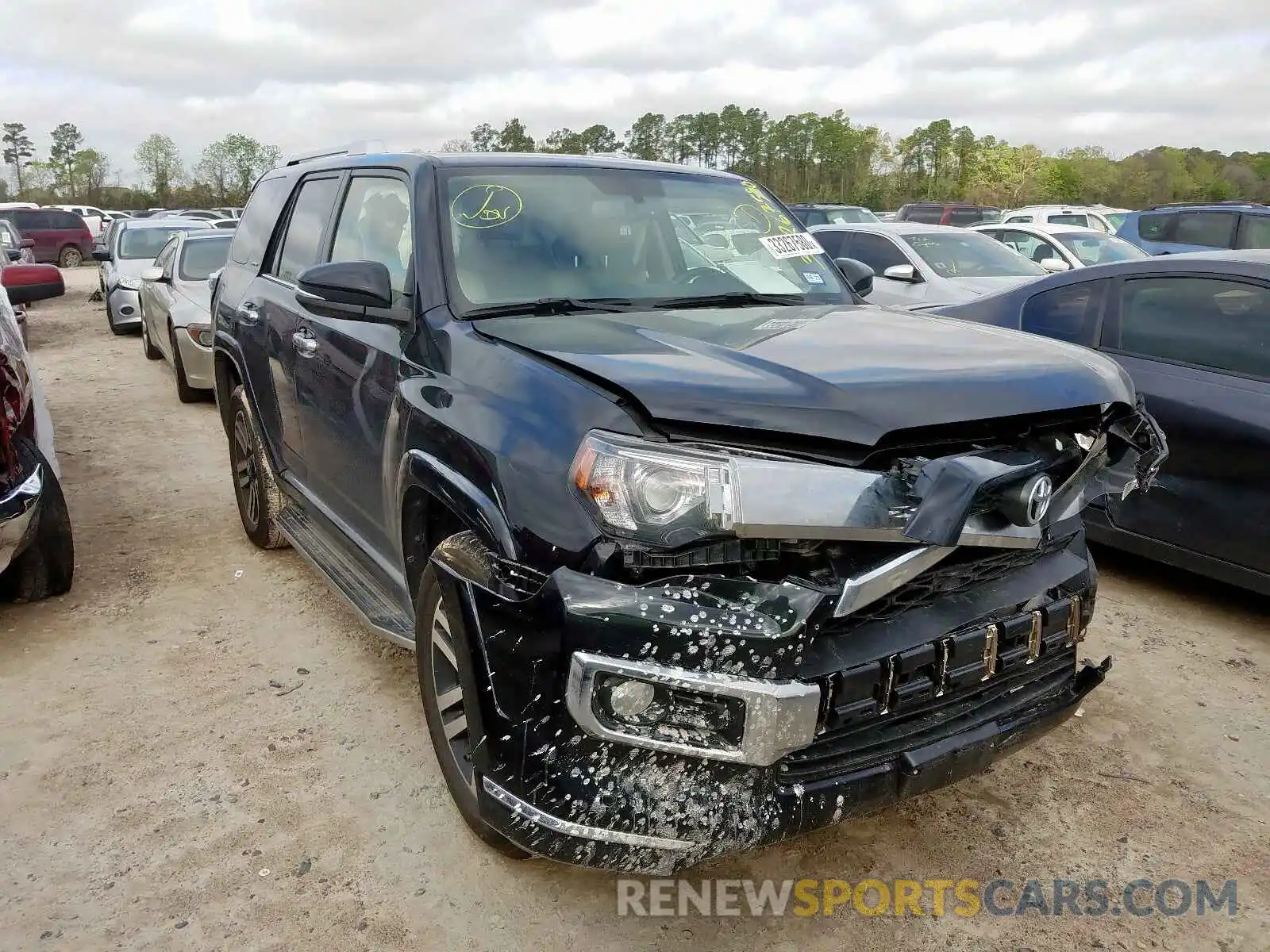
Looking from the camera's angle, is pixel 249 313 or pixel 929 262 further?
pixel 929 262

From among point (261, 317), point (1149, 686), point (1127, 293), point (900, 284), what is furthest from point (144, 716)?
point (900, 284)

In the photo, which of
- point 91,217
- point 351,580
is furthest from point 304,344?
point 91,217

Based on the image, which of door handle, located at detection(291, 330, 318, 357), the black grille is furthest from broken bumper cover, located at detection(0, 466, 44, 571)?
the black grille

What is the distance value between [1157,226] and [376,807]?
558 inches

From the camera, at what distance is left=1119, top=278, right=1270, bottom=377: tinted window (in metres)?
4.28

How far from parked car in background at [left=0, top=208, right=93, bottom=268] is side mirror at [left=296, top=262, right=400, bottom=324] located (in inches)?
1217

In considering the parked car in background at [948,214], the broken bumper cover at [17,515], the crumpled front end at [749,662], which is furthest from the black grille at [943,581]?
the parked car in background at [948,214]

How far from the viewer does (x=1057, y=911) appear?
8.32 ft

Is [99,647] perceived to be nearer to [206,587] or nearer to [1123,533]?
[206,587]

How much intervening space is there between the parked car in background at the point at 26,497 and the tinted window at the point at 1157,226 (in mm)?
13682

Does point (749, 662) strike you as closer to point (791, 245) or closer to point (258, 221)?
point (791, 245)

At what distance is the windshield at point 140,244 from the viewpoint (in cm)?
1423

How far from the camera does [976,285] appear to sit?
9.52 m

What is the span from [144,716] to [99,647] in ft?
2.46
